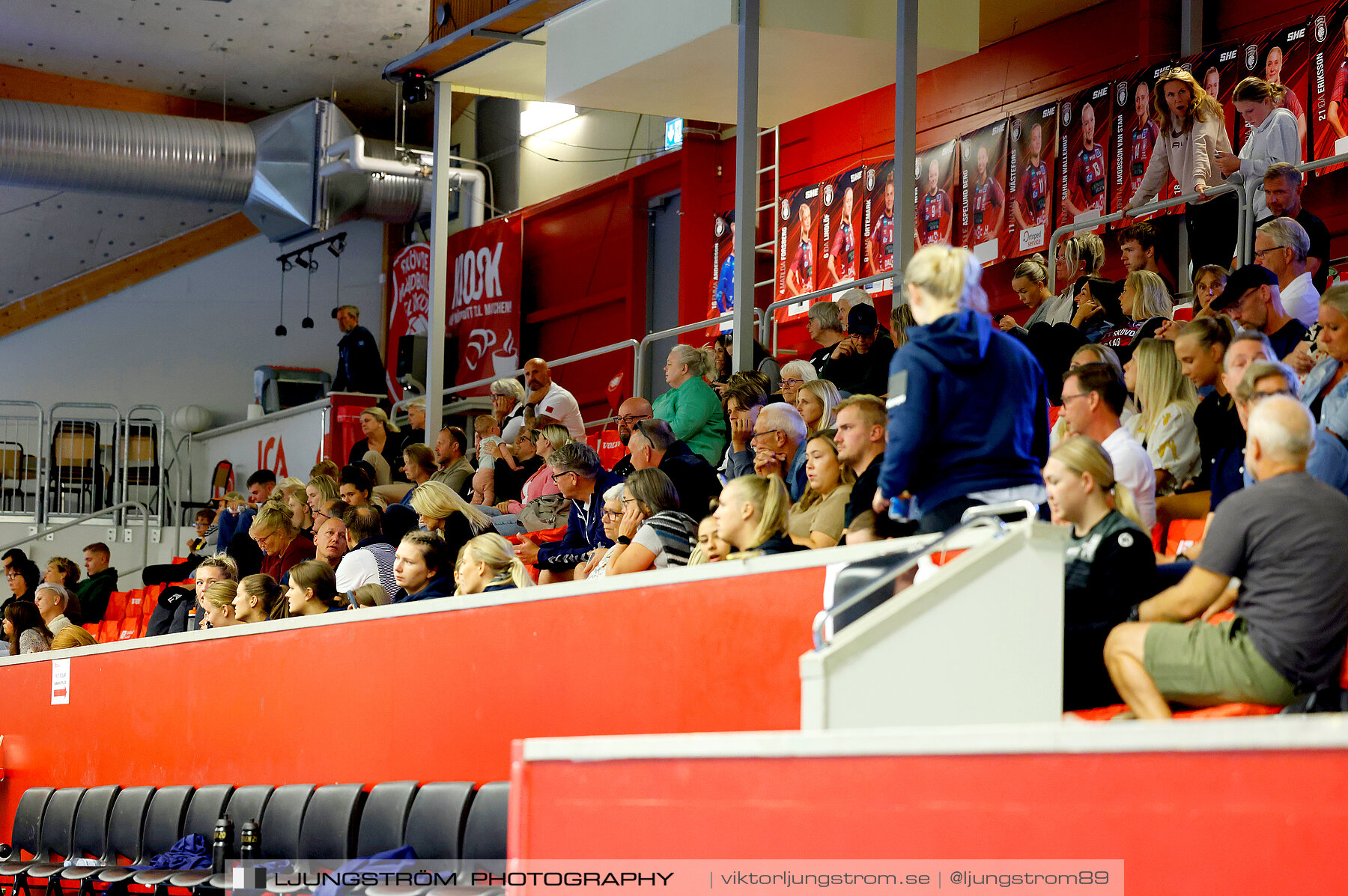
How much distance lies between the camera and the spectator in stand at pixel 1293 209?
5672 millimetres

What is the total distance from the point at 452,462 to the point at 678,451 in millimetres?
3198

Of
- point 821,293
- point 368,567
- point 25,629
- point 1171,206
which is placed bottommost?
point 25,629

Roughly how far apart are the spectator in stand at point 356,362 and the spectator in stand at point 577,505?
6.77 m

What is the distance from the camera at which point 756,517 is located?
4.02m

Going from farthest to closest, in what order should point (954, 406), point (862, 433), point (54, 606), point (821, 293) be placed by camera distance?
point (54, 606)
point (821, 293)
point (862, 433)
point (954, 406)

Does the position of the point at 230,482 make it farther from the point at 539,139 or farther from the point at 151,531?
the point at 539,139

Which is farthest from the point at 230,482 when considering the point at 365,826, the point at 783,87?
the point at 365,826

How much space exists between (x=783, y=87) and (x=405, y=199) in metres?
5.93

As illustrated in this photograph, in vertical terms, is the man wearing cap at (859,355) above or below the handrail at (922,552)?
above

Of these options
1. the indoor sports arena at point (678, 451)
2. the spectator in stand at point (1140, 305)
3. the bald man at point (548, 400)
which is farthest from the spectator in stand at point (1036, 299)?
the bald man at point (548, 400)

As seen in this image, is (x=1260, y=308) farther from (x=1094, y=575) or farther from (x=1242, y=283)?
(x=1094, y=575)

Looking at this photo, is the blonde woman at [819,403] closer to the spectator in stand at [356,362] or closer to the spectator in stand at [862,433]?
the spectator in stand at [862,433]

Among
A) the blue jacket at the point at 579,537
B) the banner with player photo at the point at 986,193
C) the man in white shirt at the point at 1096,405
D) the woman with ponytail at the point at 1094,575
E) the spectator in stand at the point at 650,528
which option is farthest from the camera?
the banner with player photo at the point at 986,193

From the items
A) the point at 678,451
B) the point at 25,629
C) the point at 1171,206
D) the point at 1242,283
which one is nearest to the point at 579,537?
the point at 678,451
